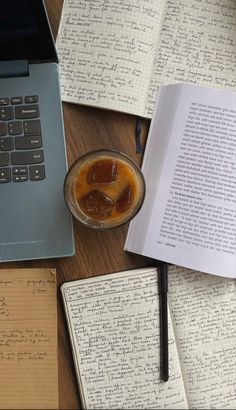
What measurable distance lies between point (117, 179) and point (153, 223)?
8cm

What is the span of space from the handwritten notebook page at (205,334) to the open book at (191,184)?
0.03 metres

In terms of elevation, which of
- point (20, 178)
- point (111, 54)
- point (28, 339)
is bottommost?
point (28, 339)

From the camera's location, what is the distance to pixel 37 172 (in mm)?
633

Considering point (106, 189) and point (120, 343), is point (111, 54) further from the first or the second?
point (120, 343)

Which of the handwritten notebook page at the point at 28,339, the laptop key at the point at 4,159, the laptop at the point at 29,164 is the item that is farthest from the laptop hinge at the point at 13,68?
the handwritten notebook page at the point at 28,339

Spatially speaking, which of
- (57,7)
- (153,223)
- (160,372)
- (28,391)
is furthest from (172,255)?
(57,7)

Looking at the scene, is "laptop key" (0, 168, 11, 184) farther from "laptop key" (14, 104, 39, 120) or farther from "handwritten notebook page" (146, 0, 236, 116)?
"handwritten notebook page" (146, 0, 236, 116)

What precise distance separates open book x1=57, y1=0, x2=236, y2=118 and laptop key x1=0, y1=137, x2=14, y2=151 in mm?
99

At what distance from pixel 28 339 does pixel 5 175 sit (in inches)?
8.3

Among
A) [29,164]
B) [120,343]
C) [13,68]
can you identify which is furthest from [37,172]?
[120,343]

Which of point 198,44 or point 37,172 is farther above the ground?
point 198,44

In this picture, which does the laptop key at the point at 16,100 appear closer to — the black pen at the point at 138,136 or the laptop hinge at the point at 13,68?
the laptop hinge at the point at 13,68

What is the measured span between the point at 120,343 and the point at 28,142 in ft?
0.93

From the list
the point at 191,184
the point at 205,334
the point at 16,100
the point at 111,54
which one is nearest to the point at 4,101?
the point at 16,100
